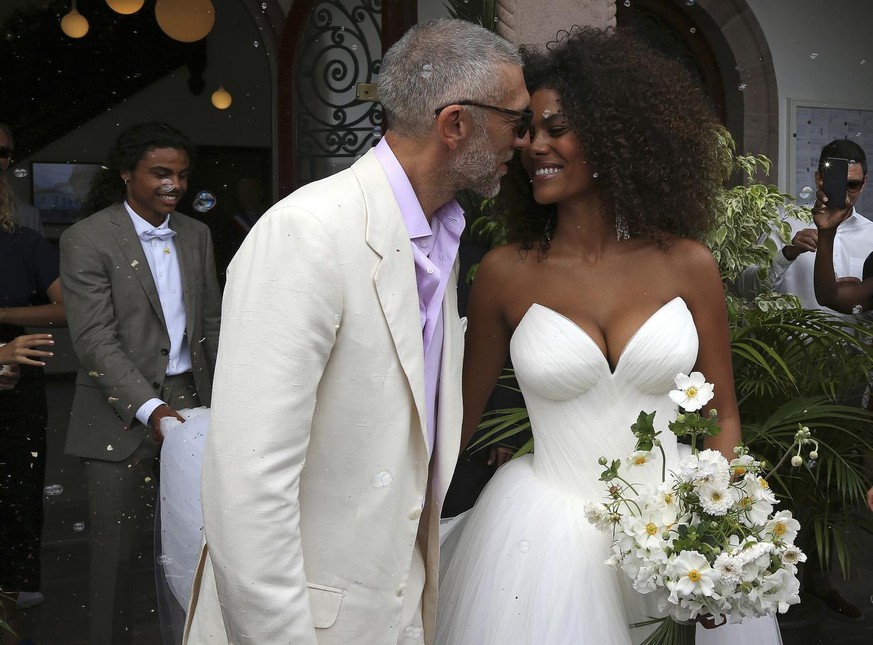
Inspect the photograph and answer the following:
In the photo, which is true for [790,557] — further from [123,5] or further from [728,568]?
[123,5]

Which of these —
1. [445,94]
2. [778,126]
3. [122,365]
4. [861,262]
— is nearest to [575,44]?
[445,94]

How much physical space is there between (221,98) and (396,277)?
17.9ft

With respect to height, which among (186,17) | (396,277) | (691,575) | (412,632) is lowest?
(412,632)

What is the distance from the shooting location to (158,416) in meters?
3.53

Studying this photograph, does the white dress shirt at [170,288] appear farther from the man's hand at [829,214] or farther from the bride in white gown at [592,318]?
the man's hand at [829,214]

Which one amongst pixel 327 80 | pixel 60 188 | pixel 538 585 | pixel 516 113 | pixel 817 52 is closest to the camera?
pixel 516 113

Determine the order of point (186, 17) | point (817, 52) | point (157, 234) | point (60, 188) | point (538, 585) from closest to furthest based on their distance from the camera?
point (538, 585) → point (157, 234) → point (186, 17) → point (817, 52) → point (60, 188)

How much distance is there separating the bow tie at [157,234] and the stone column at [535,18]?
1494mm

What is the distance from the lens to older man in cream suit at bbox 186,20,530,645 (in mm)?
1710

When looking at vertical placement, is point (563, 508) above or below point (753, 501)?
below

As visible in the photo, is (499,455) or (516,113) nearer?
(516,113)

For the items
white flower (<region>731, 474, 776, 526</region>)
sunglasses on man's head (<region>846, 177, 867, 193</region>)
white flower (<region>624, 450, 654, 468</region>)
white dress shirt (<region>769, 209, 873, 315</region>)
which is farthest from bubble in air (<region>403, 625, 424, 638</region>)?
sunglasses on man's head (<region>846, 177, 867, 193</region>)

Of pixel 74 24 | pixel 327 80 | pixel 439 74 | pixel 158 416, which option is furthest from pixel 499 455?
pixel 74 24

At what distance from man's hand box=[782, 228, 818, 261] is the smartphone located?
22cm
